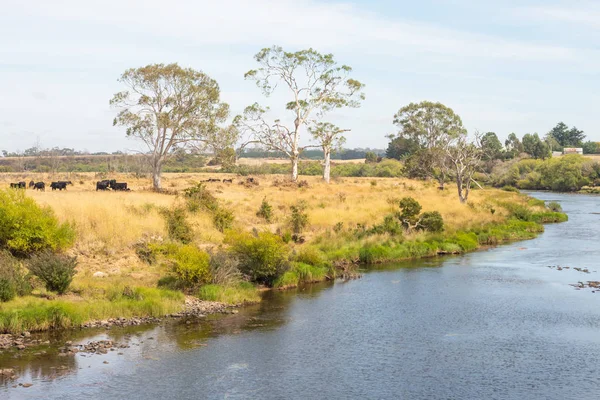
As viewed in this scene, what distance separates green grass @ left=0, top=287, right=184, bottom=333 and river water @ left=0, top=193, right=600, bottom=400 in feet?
3.05

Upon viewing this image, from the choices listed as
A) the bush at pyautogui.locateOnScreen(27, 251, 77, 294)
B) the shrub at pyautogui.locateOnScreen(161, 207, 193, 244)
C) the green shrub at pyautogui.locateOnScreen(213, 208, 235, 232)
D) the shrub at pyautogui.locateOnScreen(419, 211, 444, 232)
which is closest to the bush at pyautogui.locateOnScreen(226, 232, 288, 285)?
the shrub at pyautogui.locateOnScreen(161, 207, 193, 244)

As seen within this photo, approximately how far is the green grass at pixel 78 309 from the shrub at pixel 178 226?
23.8 feet

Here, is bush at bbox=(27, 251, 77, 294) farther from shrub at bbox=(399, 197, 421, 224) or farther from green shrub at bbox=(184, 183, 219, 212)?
shrub at bbox=(399, 197, 421, 224)

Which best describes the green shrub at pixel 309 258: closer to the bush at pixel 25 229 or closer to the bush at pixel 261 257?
the bush at pixel 261 257

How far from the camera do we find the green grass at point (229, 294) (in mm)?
22734

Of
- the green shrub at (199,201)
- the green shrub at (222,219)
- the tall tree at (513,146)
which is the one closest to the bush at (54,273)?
the green shrub at (222,219)

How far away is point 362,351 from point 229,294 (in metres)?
6.66

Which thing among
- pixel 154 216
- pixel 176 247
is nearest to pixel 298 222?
pixel 154 216

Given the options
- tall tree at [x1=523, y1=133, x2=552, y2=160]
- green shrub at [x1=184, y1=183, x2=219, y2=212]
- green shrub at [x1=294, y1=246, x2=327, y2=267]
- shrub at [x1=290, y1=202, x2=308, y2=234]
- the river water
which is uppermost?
tall tree at [x1=523, y1=133, x2=552, y2=160]

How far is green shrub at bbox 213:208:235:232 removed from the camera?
32.8 metres

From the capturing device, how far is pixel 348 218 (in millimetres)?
38969

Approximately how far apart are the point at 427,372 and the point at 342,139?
172ft

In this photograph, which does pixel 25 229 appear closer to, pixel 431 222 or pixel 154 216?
pixel 154 216

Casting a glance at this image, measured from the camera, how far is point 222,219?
33.1 metres
